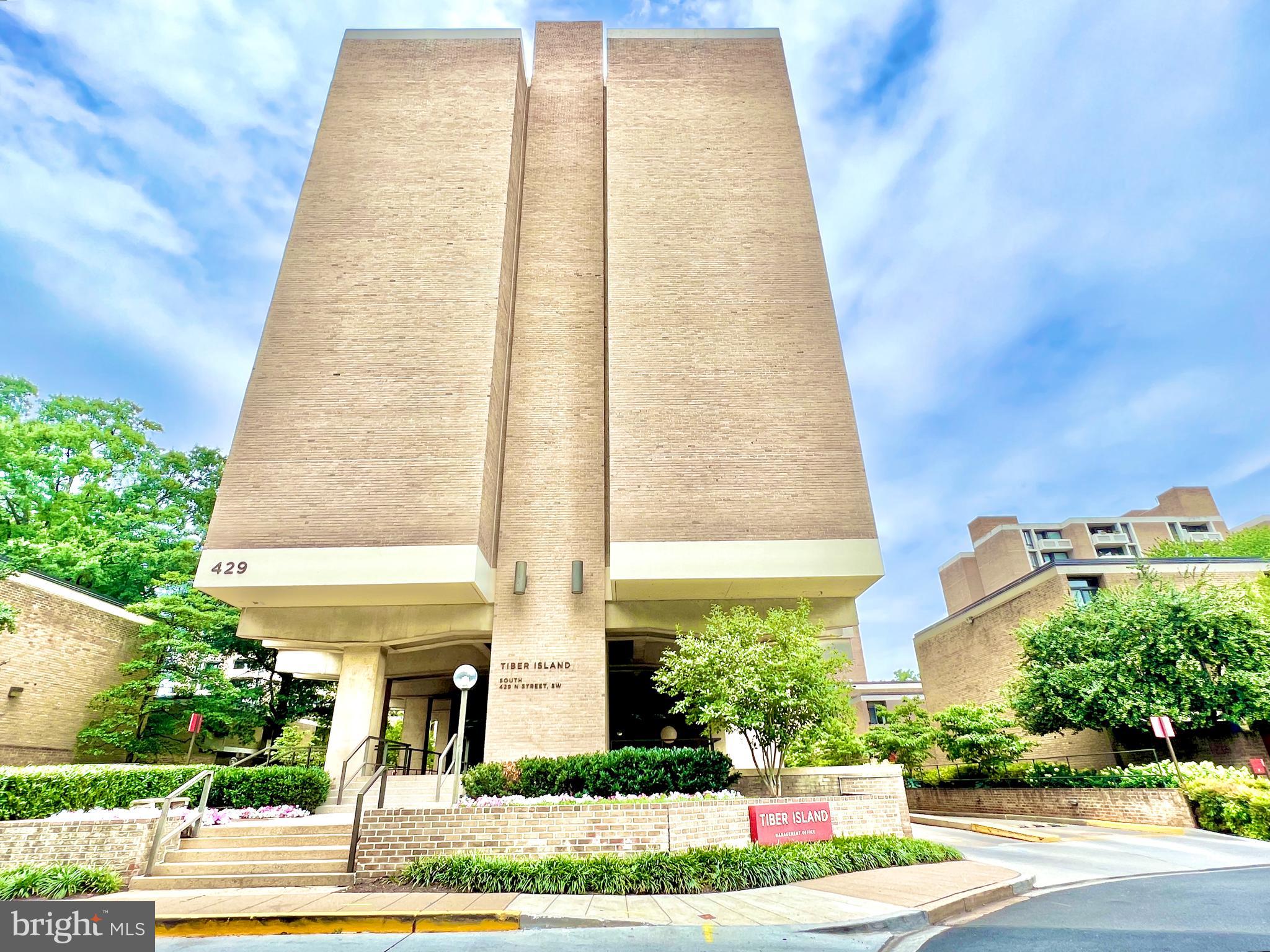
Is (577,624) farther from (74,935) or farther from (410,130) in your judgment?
(410,130)

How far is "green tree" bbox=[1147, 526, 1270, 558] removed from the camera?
41994 millimetres

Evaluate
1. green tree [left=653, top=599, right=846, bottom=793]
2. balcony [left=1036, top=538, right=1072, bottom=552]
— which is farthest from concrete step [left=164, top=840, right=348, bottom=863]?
balcony [left=1036, top=538, right=1072, bottom=552]

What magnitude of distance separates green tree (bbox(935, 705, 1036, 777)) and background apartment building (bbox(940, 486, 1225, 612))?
42.2 m

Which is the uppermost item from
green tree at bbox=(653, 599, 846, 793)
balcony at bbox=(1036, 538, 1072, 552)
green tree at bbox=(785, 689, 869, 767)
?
balcony at bbox=(1036, 538, 1072, 552)

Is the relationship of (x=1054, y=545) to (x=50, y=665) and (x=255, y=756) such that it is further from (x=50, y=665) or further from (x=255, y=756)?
(x=50, y=665)

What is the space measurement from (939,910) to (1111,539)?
225 ft

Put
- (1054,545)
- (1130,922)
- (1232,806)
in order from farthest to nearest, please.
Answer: (1054,545) → (1232,806) → (1130,922)

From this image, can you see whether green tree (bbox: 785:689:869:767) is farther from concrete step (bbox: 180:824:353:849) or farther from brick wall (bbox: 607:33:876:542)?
concrete step (bbox: 180:824:353:849)

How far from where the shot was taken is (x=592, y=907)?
702 centimetres

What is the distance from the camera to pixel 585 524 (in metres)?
16.8

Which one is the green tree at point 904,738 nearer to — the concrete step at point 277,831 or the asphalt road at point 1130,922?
the asphalt road at point 1130,922

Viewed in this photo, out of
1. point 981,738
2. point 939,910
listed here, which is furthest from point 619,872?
point 981,738

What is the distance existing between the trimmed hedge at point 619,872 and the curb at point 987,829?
10060 millimetres

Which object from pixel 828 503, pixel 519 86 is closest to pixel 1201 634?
pixel 828 503
